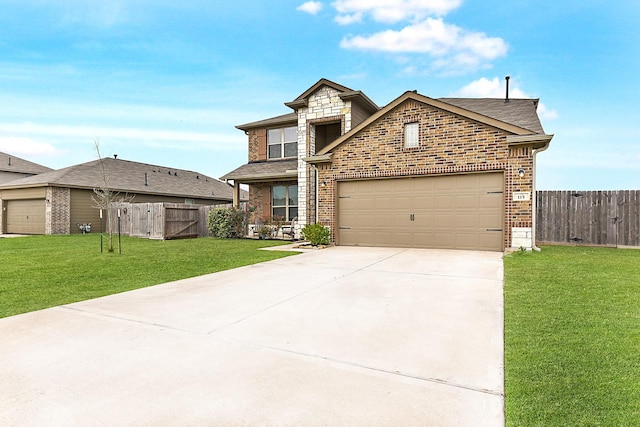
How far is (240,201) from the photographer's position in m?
19.1

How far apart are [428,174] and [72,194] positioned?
21.6 meters

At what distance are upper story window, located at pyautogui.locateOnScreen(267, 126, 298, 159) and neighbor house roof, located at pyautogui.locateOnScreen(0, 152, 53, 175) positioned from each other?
79.7 ft

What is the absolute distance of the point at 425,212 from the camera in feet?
37.6

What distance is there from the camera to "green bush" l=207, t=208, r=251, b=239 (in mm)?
17375

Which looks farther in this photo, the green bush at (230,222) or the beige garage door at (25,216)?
the beige garage door at (25,216)

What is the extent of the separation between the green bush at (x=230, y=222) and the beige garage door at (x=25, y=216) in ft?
39.5

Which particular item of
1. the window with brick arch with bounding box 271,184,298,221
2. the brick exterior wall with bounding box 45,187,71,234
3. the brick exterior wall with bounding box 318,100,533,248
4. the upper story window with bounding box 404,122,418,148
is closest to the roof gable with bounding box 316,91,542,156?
the brick exterior wall with bounding box 318,100,533,248

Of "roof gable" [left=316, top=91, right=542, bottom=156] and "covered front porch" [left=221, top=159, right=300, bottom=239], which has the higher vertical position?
"roof gable" [left=316, top=91, right=542, bottom=156]

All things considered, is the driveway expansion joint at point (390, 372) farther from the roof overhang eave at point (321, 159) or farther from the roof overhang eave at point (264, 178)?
the roof overhang eave at point (264, 178)

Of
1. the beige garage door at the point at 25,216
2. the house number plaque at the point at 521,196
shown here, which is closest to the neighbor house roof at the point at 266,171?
the house number plaque at the point at 521,196

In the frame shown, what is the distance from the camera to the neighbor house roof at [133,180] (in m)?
21.8

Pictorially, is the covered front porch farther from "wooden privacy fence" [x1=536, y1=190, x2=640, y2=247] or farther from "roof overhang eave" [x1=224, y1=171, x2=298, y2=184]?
"wooden privacy fence" [x1=536, y1=190, x2=640, y2=247]

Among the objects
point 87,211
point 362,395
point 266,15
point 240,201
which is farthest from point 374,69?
point 87,211

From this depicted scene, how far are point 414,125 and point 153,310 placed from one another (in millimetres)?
9746
